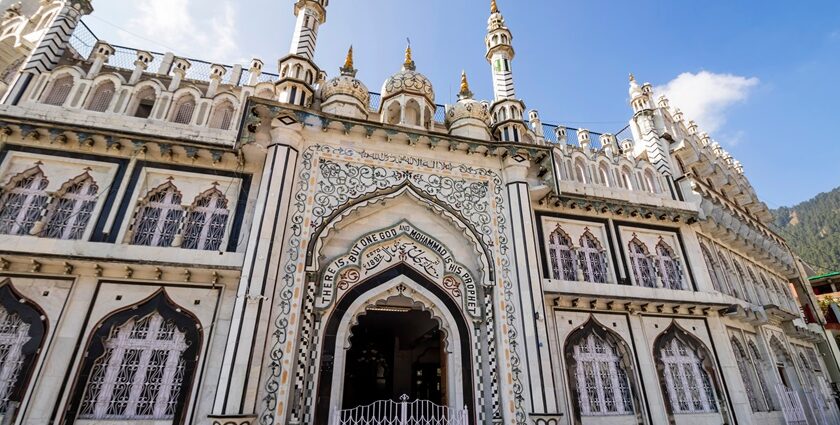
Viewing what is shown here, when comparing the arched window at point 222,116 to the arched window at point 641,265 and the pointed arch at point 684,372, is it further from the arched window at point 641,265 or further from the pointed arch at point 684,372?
the pointed arch at point 684,372

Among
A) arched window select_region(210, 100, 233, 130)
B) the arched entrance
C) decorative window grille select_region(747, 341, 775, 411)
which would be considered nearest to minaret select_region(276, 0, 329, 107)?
arched window select_region(210, 100, 233, 130)

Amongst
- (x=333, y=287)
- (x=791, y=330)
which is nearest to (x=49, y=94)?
(x=333, y=287)

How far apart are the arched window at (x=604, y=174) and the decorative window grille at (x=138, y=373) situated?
11.4 meters

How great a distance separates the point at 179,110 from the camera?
31.9 feet

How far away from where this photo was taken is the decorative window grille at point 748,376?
10.6m

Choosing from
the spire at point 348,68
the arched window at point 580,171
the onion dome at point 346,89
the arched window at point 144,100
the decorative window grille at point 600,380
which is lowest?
the decorative window grille at point 600,380

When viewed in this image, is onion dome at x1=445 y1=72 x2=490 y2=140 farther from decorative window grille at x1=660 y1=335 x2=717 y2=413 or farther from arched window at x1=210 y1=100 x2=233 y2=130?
decorative window grille at x1=660 y1=335 x2=717 y2=413

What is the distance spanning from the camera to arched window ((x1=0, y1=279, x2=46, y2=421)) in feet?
21.4

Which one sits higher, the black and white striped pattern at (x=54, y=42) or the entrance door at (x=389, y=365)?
the black and white striped pattern at (x=54, y=42)

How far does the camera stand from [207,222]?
852cm

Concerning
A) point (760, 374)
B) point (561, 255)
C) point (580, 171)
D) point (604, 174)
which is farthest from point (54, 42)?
point (760, 374)

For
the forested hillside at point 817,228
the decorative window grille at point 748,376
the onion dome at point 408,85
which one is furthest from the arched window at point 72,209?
the forested hillside at point 817,228

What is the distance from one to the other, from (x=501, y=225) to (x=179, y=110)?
8.11 meters

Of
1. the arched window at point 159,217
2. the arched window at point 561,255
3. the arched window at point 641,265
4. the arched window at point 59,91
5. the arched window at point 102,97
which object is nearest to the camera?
the arched window at point 159,217
